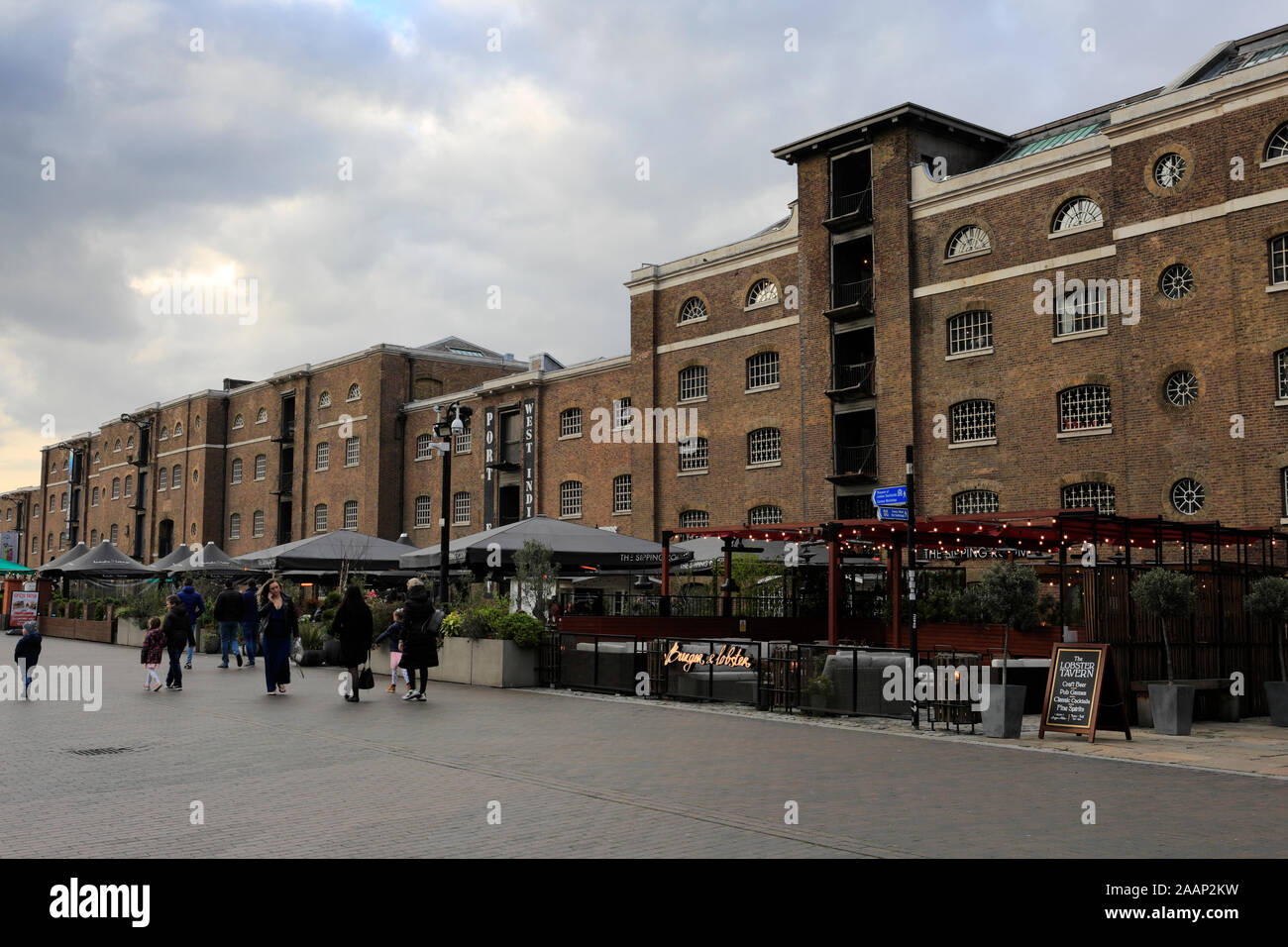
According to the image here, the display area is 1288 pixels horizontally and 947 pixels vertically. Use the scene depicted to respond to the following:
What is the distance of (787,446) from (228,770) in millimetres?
27311

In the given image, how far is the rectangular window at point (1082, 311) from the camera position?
28484 millimetres

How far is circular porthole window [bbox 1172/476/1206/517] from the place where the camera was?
2591 centimetres

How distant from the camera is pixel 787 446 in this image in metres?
35.8

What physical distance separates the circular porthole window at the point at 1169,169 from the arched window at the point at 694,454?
16392 millimetres

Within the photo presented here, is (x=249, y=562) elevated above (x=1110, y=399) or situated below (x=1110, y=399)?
below

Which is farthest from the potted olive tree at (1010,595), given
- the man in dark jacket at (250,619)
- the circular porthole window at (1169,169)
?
the circular porthole window at (1169,169)

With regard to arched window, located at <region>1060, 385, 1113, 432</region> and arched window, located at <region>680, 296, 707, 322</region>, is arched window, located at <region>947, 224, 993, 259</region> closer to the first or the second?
arched window, located at <region>1060, 385, 1113, 432</region>

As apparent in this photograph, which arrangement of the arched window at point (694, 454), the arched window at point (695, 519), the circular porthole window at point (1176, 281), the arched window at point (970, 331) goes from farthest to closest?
the arched window at point (694, 454) < the arched window at point (695, 519) < the arched window at point (970, 331) < the circular porthole window at point (1176, 281)

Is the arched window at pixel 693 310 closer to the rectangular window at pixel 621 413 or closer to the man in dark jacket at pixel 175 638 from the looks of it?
the rectangular window at pixel 621 413

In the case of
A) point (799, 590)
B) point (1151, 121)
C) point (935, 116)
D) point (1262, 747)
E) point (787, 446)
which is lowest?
point (1262, 747)

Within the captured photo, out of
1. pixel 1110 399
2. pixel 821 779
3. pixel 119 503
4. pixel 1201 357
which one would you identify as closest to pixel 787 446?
pixel 1110 399

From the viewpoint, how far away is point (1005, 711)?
13.3 metres

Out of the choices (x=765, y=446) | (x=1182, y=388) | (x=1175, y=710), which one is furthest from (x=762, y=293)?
(x=1175, y=710)
